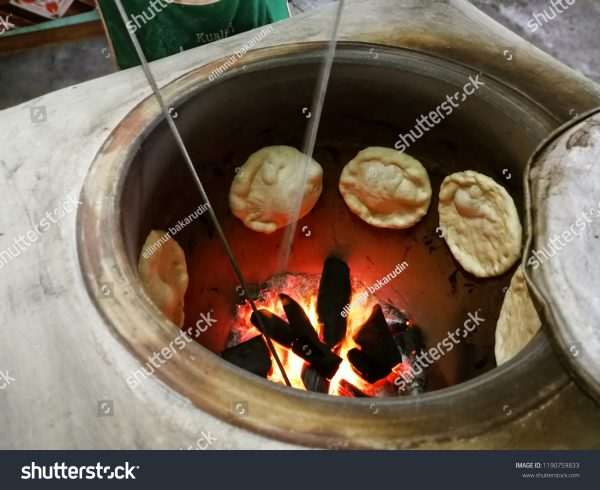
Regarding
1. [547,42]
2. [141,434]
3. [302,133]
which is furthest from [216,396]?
[547,42]

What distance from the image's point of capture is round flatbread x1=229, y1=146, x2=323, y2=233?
7.32 ft

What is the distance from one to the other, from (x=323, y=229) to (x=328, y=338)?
0.53m

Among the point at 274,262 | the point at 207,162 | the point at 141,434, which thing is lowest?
the point at 141,434

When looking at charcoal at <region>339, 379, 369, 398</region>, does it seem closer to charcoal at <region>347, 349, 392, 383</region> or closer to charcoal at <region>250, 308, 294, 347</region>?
charcoal at <region>347, 349, 392, 383</region>

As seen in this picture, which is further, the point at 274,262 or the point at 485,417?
the point at 274,262

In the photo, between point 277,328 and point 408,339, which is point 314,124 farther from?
point 408,339

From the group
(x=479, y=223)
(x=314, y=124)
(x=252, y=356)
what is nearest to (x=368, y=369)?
(x=252, y=356)

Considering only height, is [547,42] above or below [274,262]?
above

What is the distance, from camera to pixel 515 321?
69.4 inches

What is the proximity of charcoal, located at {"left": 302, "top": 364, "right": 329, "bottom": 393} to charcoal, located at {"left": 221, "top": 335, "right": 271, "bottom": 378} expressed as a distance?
20 cm

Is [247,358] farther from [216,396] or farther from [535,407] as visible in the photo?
[535,407]

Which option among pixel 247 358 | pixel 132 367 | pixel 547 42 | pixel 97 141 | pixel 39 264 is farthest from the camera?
pixel 547 42
